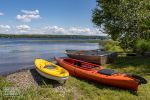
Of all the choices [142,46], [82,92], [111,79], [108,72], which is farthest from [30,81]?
[142,46]

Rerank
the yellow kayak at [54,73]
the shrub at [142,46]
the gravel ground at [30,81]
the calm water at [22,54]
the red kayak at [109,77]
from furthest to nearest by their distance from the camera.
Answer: the calm water at [22,54]
the shrub at [142,46]
the gravel ground at [30,81]
the yellow kayak at [54,73]
the red kayak at [109,77]

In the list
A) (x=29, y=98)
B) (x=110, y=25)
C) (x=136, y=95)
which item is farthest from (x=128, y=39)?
(x=29, y=98)

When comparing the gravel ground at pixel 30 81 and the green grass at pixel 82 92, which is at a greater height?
the green grass at pixel 82 92

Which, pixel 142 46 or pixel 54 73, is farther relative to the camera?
pixel 142 46

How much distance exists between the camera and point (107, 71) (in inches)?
607

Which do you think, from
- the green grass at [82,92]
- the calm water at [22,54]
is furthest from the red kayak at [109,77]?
the calm water at [22,54]

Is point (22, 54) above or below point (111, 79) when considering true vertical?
below

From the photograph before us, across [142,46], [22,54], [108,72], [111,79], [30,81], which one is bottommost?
[22,54]

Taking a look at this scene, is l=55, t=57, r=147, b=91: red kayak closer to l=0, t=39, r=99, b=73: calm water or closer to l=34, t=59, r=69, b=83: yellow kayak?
l=34, t=59, r=69, b=83: yellow kayak

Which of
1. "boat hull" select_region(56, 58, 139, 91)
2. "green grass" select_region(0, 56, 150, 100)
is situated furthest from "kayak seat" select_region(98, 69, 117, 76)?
"green grass" select_region(0, 56, 150, 100)

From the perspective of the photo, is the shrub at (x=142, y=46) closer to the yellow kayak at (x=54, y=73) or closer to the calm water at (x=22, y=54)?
the calm water at (x=22, y=54)

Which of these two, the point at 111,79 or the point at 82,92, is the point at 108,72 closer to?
the point at 111,79

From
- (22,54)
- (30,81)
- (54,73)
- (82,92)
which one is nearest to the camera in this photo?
(82,92)

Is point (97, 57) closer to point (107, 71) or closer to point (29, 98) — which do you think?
point (107, 71)
